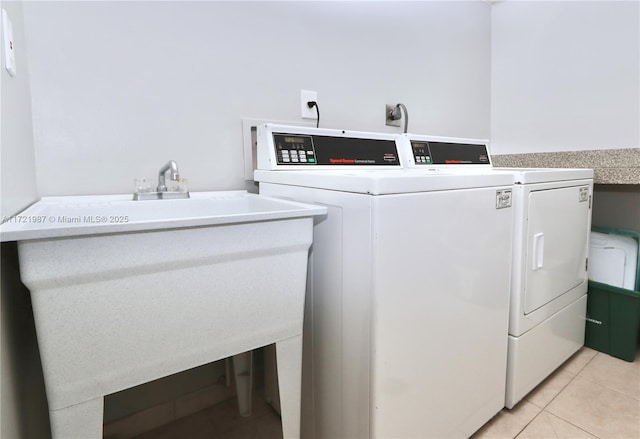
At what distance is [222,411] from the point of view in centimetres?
140

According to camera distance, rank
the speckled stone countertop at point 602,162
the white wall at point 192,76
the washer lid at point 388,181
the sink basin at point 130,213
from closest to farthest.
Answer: the sink basin at point 130,213, the washer lid at point 388,181, the white wall at point 192,76, the speckled stone countertop at point 602,162

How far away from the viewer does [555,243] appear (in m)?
1.38

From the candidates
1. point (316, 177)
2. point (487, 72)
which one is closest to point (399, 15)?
point (487, 72)

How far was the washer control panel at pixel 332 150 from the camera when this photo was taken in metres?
1.25

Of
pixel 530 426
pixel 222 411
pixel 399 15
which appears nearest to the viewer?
pixel 530 426

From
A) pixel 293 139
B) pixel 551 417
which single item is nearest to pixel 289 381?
pixel 293 139

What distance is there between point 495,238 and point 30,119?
150cm

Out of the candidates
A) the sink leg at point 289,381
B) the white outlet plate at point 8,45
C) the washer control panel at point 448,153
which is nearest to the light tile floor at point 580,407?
the sink leg at point 289,381

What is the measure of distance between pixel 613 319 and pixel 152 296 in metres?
2.04

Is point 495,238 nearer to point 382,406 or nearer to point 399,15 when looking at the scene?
point 382,406

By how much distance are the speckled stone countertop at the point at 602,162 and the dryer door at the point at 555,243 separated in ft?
0.98

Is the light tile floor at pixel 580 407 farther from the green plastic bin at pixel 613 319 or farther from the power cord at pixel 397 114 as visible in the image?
the power cord at pixel 397 114

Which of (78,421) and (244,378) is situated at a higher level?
(78,421)

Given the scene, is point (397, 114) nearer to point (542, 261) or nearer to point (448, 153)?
point (448, 153)
